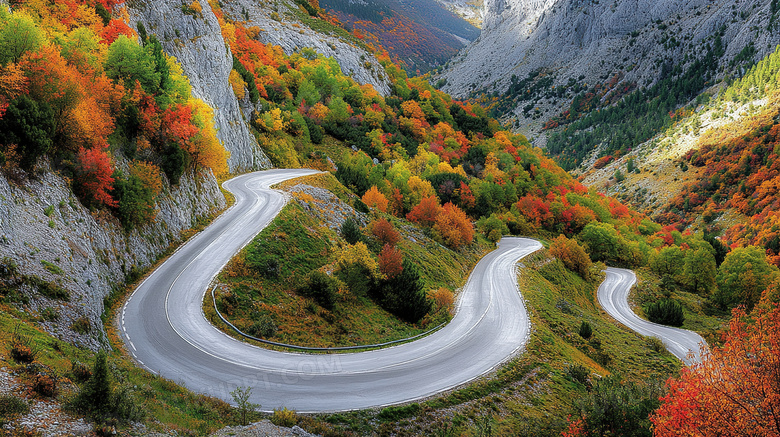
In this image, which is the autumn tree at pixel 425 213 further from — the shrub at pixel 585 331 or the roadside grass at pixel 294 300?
the shrub at pixel 585 331

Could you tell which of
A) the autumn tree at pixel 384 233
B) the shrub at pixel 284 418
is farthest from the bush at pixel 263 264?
the autumn tree at pixel 384 233

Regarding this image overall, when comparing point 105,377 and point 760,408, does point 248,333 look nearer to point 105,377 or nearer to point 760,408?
point 105,377

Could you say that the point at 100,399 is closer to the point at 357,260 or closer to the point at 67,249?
the point at 67,249

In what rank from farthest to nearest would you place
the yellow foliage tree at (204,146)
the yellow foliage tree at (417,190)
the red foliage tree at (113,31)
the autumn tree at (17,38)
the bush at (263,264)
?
the yellow foliage tree at (417,190)
the yellow foliage tree at (204,146)
the red foliage tree at (113,31)
the bush at (263,264)
the autumn tree at (17,38)

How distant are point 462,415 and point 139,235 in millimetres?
22173

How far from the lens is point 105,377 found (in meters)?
10.8

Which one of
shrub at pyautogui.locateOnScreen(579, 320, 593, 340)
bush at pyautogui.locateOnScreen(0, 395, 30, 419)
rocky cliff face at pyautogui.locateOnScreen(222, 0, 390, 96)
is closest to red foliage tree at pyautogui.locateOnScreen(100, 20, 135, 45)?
bush at pyautogui.locateOnScreen(0, 395, 30, 419)

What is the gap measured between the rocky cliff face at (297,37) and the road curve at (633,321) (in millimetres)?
73253

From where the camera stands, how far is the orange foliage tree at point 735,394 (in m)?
14.6

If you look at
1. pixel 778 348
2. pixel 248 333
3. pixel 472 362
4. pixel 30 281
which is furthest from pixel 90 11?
pixel 778 348

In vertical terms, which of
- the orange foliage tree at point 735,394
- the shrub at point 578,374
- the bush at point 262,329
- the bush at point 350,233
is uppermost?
the orange foliage tree at point 735,394

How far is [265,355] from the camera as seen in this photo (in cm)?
1939

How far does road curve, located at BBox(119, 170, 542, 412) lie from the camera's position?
17.1m

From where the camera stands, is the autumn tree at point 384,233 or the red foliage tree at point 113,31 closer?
the red foliage tree at point 113,31
